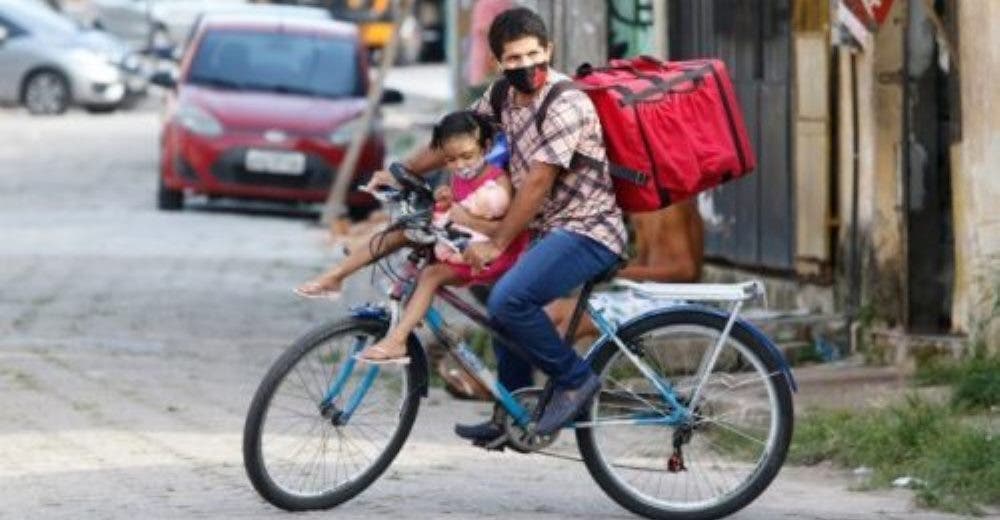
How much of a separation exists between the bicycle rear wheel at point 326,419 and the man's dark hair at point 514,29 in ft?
2.99

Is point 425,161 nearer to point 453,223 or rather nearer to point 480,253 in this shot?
point 453,223

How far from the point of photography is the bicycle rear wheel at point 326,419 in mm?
8750

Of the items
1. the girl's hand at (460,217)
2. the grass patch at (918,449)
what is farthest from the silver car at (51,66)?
the girl's hand at (460,217)

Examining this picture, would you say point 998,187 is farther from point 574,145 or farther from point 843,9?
point 574,145

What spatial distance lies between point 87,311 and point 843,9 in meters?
5.24

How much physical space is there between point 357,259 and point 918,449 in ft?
8.14

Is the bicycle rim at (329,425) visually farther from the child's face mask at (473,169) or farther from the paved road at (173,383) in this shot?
the child's face mask at (473,169)

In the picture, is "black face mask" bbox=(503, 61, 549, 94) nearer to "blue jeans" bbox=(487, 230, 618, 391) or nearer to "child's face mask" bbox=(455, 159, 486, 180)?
"child's face mask" bbox=(455, 159, 486, 180)

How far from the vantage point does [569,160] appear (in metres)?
8.74

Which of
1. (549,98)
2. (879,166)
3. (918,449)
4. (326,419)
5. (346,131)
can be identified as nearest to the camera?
(549,98)

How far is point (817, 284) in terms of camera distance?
14203 mm

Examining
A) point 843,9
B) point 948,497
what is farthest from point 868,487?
point 843,9

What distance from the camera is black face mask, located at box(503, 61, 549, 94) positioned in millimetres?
Answer: 8781

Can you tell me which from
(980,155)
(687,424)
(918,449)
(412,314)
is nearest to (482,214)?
(412,314)
